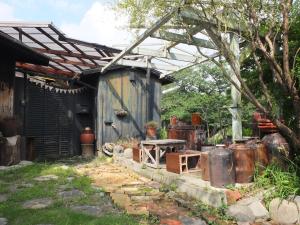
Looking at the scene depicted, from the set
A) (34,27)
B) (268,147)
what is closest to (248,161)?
(268,147)

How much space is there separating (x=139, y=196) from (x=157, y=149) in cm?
237

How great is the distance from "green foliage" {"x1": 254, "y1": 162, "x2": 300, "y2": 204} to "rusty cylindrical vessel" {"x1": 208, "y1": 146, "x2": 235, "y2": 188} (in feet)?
1.52

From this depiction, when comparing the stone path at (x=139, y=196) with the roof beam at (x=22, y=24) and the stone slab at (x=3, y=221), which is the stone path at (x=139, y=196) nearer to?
the stone slab at (x=3, y=221)

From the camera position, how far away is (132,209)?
5.21 m

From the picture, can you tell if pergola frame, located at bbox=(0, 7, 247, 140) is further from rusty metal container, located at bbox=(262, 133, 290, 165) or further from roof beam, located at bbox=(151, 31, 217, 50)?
rusty metal container, located at bbox=(262, 133, 290, 165)

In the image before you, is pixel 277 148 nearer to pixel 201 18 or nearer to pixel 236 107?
pixel 236 107

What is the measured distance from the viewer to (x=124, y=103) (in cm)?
1379

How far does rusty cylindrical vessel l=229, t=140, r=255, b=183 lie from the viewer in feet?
19.1

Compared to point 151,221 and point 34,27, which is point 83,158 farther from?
point 151,221

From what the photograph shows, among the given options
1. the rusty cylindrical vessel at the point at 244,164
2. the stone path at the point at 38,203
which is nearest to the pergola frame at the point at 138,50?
the rusty cylindrical vessel at the point at 244,164

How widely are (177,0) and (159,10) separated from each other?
1.23ft

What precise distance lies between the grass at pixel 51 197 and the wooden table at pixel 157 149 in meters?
1.84

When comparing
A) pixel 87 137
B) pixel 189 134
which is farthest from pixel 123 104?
pixel 189 134

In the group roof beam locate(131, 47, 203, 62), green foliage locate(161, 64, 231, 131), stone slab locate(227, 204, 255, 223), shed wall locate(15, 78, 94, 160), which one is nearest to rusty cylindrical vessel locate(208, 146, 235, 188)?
stone slab locate(227, 204, 255, 223)
